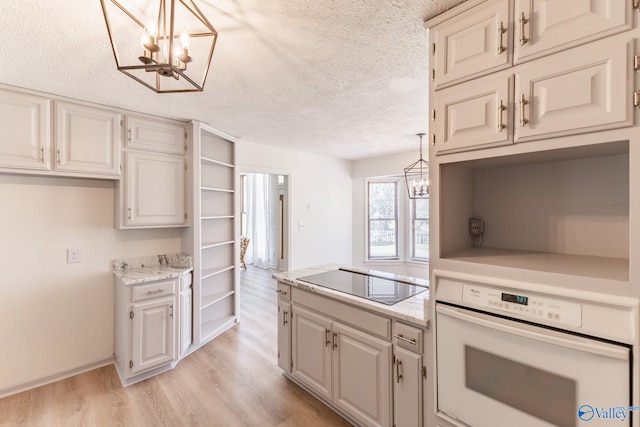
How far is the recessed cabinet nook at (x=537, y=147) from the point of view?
998 mm

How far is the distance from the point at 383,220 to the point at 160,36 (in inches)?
204

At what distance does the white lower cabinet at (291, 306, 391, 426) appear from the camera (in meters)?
1.76

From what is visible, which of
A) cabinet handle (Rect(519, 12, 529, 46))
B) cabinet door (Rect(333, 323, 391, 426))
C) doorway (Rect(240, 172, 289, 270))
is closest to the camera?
cabinet handle (Rect(519, 12, 529, 46))

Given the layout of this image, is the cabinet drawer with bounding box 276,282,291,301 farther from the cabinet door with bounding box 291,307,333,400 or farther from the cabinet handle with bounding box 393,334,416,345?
the cabinet handle with bounding box 393,334,416,345

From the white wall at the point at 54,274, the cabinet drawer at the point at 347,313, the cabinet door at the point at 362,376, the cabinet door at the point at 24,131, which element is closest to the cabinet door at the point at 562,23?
the cabinet drawer at the point at 347,313

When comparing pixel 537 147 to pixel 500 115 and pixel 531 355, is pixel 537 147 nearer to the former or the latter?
pixel 500 115

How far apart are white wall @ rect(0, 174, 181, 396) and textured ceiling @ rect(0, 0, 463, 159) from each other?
0.91 meters

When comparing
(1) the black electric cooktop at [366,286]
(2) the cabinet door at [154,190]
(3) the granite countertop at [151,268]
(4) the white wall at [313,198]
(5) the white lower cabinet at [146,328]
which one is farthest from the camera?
(4) the white wall at [313,198]

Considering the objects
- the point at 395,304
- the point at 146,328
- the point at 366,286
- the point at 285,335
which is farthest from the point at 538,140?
the point at 146,328

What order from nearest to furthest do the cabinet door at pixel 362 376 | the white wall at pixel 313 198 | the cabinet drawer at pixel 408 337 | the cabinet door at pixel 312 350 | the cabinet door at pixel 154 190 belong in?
the cabinet drawer at pixel 408 337, the cabinet door at pixel 362 376, the cabinet door at pixel 312 350, the cabinet door at pixel 154 190, the white wall at pixel 313 198

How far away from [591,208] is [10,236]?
402cm

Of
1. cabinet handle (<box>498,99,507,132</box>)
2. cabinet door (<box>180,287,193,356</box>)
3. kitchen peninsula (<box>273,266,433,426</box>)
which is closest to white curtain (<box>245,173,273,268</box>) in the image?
cabinet door (<box>180,287,193,356</box>)

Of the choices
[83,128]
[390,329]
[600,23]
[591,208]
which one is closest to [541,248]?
[591,208]

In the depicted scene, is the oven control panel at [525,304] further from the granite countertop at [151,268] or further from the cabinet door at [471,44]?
the granite countertop at [151,268]
